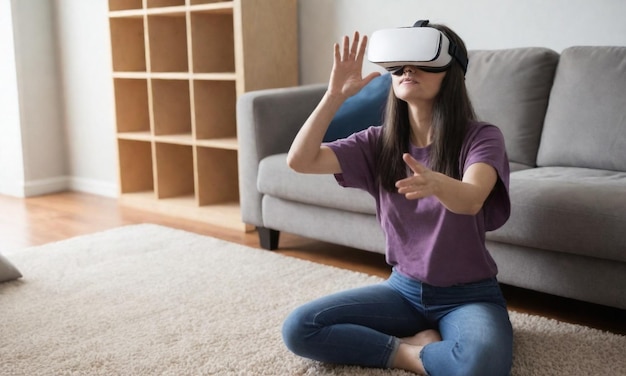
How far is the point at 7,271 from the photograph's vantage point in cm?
259

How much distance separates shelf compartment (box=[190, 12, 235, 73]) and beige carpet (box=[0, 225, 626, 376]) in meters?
1.00

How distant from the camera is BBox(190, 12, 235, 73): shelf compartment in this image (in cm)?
363

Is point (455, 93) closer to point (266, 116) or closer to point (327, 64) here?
point (266, 116)

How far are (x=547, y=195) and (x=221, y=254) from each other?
1.35 m

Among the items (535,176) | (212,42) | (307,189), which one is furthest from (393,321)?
(212,42)

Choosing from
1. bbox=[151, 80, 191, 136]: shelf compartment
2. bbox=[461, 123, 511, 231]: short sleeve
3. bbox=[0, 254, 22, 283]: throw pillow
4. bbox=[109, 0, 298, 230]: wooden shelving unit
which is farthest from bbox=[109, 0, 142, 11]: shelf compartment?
bbox=[461, 123, 511, 231]: short sleeve

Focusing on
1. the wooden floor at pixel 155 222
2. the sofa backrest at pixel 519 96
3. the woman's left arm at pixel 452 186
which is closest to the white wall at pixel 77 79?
the wooden floor at pixel 155 222

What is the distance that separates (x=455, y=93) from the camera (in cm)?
170

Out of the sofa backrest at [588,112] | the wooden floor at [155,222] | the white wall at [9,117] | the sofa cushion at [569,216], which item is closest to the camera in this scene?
the sofa cushion at [569,216]

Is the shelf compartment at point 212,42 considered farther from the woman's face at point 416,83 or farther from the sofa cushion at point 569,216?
the woman's face at point 416,83

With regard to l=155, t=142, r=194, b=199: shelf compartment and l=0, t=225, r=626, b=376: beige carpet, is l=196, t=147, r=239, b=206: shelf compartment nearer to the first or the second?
l=155, t=142, r=194, b=199: shelf compartment

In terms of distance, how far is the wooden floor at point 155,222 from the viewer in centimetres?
227

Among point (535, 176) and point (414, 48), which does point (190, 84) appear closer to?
point (535, 176)

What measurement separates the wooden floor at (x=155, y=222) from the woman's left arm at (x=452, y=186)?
849 mm
